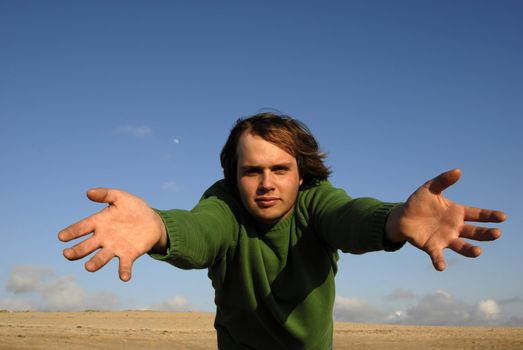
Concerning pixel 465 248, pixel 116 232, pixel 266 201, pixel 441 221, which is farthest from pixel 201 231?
pixel 465 248

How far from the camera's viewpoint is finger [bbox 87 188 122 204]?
3172 mm

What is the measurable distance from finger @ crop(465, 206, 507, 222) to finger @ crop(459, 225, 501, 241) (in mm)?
50

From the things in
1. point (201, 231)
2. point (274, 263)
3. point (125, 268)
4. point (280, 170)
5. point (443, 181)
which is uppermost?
point (280, 170)

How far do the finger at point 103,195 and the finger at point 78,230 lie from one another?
11 centimetres

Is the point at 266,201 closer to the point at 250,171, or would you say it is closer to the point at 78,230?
the point at 250,171

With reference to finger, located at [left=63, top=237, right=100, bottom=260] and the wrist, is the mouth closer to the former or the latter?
the wrist

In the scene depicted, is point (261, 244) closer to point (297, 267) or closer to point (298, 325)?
point (297, 267)

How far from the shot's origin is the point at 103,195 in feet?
10.6

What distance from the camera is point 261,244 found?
4.85 meters

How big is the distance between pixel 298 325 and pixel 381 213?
Answer: 1.89m

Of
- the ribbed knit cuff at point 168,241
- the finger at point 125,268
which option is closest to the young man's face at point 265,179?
the ribbed knit cuff at point 168,241

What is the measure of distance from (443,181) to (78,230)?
2.05 metres

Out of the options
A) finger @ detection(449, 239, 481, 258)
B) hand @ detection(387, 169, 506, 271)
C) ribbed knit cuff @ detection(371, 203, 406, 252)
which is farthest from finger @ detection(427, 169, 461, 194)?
ribbed knit cuff @ detection(371, 203, 406, 252)

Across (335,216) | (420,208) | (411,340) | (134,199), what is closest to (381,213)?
(420,208)
